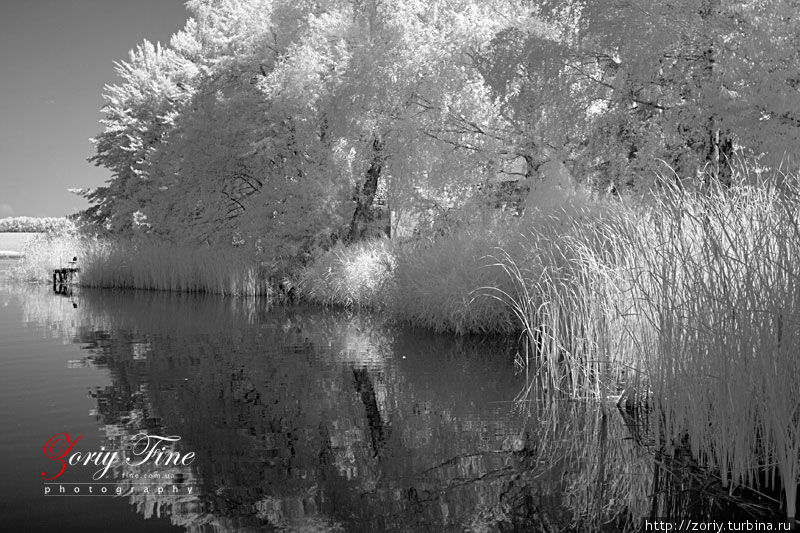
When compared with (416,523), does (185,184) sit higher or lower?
higher

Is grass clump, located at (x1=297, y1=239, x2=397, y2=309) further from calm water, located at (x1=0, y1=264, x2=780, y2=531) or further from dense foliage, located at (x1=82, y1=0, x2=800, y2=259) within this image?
calm water, located at (x1=0, y1=264, x2=780, y2=531)

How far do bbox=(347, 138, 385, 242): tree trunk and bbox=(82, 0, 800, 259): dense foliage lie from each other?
0.06 m

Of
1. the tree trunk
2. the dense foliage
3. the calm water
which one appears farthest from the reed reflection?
the tree trunk

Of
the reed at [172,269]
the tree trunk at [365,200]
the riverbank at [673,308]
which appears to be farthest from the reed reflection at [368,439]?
the reed at [172,269]

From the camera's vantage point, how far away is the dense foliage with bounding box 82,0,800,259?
38.4ft

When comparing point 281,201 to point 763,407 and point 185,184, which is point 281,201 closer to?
point 185,184

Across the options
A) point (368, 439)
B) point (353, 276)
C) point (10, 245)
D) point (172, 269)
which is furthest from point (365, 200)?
point (10, 245)

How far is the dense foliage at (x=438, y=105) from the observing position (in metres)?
11.7

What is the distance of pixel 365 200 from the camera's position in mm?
21781

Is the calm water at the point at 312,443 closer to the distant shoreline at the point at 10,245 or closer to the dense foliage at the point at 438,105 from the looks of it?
the dense foliage at the point at 438,105

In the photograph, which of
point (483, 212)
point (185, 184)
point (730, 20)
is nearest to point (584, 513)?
point (730, 20)

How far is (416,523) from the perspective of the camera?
4.38 m

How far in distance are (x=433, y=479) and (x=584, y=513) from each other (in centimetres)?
108

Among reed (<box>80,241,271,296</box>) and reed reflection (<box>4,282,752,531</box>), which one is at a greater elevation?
reed (<box>80,241,271,296</box>)
